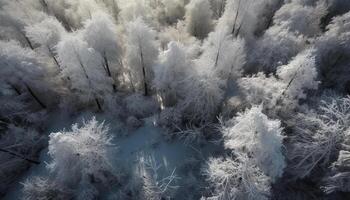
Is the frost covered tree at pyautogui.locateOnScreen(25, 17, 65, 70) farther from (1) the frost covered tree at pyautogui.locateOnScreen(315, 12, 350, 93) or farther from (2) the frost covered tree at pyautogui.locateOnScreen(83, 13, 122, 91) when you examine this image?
(1) the frost covered tree at pyautogui.locateOnScreen(315, 12, 350, 93)

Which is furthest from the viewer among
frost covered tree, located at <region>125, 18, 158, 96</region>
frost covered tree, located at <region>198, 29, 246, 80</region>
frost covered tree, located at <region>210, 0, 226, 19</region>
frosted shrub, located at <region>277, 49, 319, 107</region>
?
frost covered tree, located at <region>210, 0, 226, 19</region>

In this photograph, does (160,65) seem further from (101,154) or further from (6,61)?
(6,61)

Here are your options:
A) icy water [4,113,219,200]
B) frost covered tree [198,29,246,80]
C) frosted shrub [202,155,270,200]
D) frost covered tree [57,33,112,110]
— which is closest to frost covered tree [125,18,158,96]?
frost covered tree [57,33,112,110]

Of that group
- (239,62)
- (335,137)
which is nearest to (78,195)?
(239,62)

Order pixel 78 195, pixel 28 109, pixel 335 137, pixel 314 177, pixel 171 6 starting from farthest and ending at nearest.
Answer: pixel 171 6, pixel 28 109, pixel 78 195, pixel 314 177, pixel 335 137

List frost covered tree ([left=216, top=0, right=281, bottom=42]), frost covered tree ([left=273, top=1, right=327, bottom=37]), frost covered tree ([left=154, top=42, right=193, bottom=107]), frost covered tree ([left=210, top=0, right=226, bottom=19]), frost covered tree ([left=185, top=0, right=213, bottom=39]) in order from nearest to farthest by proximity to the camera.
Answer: frost covered tree ([left=154, top=42, right=193, bottom=107]) < frost covered tree ([left=273, top=1, right=327, bottom=37]) < frost covered tree ([left=216, top=0, right=281, bottom=42]) < frost covered tree ([left=185, top=0, right=213, bottom=39]) < frost covered tree ([left=210, top=0, right=226, bottom=19])

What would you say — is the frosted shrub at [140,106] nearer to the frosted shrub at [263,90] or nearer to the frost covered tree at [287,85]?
the frost covered tree at [287,85]

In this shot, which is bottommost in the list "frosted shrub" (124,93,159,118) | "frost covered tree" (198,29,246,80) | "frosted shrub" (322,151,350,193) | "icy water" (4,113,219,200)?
"icy water" (4,113,219,200)

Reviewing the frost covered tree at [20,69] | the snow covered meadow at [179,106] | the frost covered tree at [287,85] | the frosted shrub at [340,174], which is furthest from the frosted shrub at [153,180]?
the frost covered tree at [20,69]
